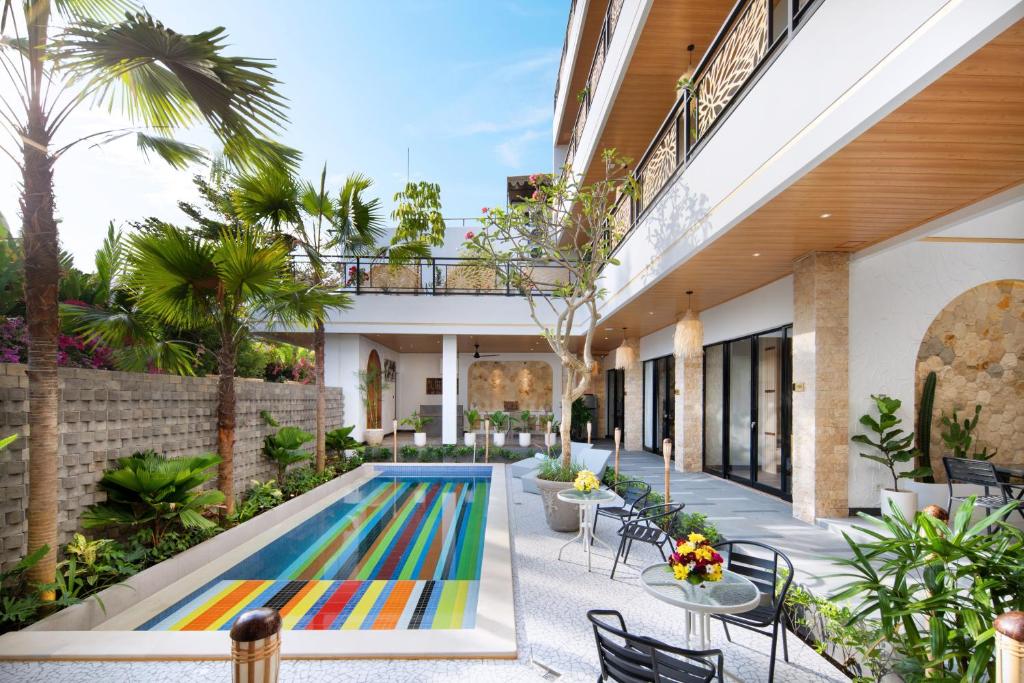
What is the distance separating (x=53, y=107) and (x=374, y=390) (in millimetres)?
12385

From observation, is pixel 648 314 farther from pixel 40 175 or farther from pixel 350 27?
pixel 350 27

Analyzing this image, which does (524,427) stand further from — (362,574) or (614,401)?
(362,574)

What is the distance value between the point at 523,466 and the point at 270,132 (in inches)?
286

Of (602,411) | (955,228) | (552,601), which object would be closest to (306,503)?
(552,601)

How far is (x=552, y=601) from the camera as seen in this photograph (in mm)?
4258

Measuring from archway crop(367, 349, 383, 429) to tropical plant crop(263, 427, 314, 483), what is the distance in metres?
5.95

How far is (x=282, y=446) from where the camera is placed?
321 inches

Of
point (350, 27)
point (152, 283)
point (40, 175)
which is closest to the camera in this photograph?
point (40, 175)

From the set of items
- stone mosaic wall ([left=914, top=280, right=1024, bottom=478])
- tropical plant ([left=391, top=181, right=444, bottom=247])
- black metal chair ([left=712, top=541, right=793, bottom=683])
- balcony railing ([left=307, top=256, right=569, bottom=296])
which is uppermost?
tropical plant ([left=391, top=181, right=444, bottom=247])

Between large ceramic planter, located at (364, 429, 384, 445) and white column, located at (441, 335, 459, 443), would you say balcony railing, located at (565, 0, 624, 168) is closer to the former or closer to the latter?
white column, located at (441, 335, 459, 443)

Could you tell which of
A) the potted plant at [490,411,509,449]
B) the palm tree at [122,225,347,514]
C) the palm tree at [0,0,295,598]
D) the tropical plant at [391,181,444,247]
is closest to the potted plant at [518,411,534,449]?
the potted plant at [490,411,509,449]

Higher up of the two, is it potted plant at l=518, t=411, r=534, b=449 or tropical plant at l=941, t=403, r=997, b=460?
tropical plant at l=941, t=403, r=997, b=460

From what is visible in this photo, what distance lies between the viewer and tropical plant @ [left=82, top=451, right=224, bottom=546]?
4.52 m

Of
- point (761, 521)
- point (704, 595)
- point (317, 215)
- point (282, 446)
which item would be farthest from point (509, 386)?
point (704, 595)
